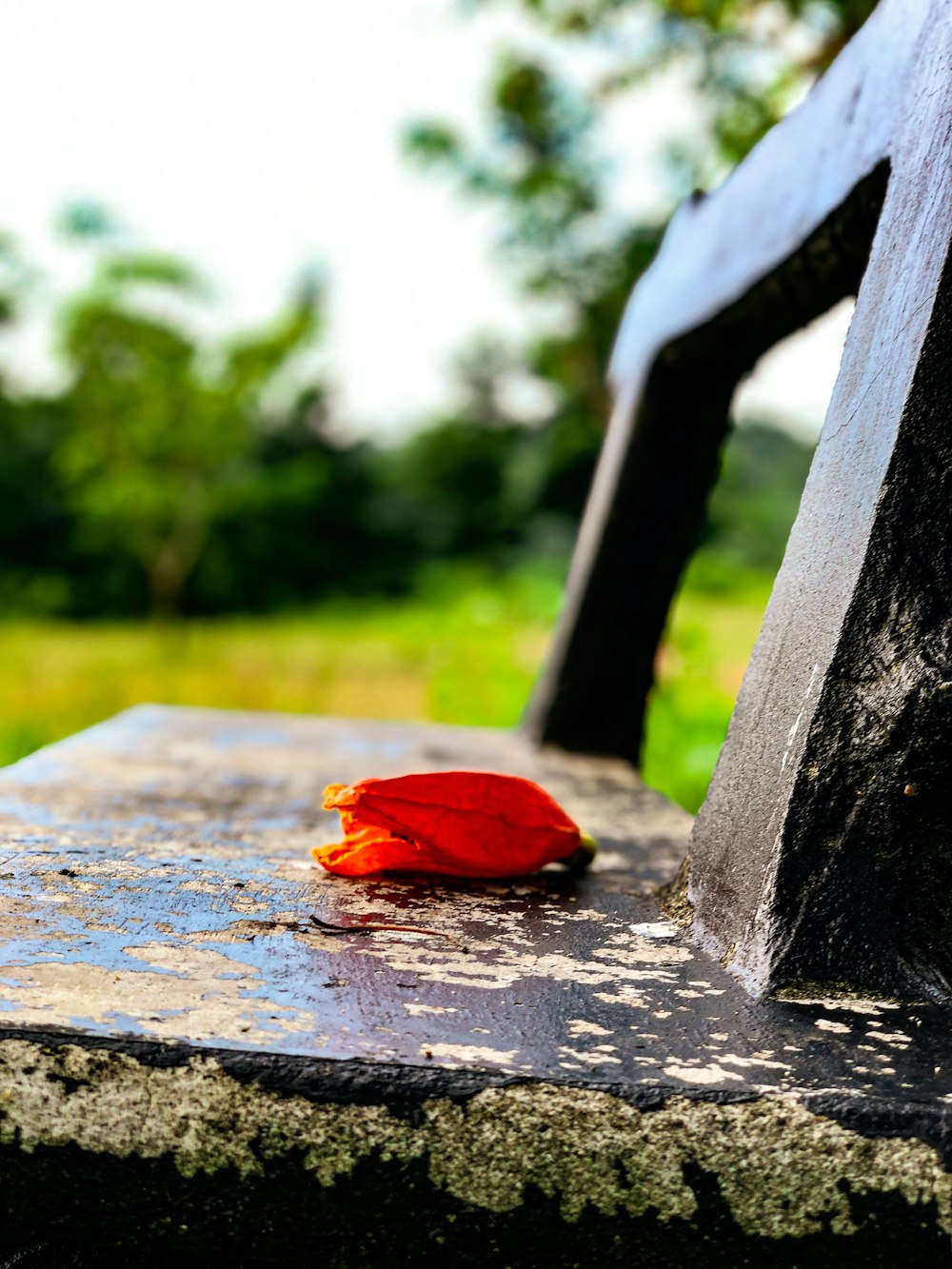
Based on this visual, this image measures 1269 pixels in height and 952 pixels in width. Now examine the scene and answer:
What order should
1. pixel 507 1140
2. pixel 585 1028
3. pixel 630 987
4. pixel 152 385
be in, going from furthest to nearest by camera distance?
pixel 152 385
pixel 630 987
pixel 585 1028
pixel 507 1140

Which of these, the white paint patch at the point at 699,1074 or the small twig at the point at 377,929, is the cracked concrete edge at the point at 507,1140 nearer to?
the white paint patch at the point at 699,1074

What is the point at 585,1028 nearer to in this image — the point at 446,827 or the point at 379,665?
the point at 446,827

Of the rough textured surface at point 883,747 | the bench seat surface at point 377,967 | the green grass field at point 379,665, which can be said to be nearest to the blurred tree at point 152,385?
the green grass field at point 379,665

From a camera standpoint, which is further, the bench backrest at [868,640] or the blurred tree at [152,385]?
the blurred tree at [152,385]

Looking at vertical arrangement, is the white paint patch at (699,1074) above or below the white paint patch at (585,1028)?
above

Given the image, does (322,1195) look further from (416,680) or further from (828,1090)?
(416,680)

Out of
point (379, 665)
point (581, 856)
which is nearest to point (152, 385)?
point (379, 665)

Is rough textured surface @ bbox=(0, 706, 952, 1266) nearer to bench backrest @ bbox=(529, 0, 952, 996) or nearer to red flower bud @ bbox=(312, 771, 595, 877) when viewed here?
bench backrest @ bbox=(529, 0, 952, 996)
